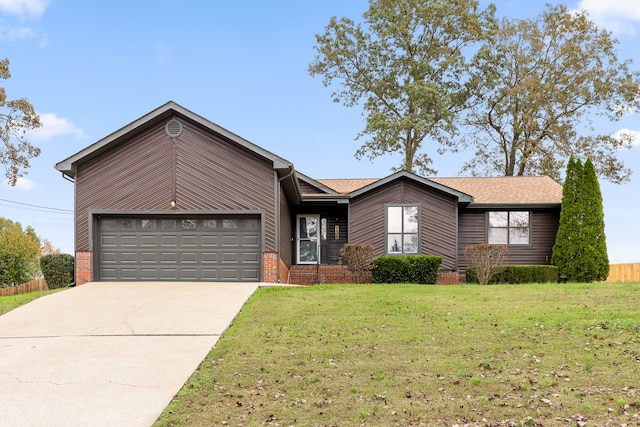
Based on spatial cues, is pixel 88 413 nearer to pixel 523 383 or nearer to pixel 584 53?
pixel 523 383

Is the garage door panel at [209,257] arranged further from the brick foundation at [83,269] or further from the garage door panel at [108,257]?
the brick foundation at [83,269]

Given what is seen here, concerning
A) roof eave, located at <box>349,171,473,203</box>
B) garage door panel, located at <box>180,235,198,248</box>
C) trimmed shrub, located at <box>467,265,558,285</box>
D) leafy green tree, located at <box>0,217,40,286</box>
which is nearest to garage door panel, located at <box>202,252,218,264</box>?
garage door panel, located at <box>180,235,198,248</box>

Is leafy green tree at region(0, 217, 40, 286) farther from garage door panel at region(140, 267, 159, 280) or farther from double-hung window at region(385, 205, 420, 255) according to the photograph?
double-hung window at region(385, 205, 420, 255)

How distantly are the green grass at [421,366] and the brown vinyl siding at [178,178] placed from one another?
17.0 ft

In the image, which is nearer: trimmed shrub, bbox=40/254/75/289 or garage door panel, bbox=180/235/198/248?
garage door panel, bbox=180/235/198/248

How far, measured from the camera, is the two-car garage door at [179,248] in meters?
18.4

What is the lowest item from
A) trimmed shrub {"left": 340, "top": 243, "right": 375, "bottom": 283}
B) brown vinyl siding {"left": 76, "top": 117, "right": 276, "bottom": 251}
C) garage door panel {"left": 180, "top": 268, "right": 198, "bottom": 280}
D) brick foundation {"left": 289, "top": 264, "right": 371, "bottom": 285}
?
brick foundation {"left": 289, "top": 264, "right": 371, "bottom": 285}

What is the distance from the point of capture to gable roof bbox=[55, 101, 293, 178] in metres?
17.8

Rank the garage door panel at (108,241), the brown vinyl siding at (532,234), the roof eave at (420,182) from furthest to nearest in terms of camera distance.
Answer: the brown vinyl siding at (532,234), the roof eave at (420,182), the garage door panel at (108,241)

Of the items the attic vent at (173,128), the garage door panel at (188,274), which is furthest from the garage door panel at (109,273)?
the attic vent at (173,128)

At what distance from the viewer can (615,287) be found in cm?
1695

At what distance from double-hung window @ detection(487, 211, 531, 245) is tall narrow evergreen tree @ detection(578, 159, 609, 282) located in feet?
7.63

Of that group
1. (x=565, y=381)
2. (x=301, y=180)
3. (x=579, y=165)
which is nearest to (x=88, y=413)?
(x=565, y=381)

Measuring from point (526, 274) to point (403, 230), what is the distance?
4819mm
